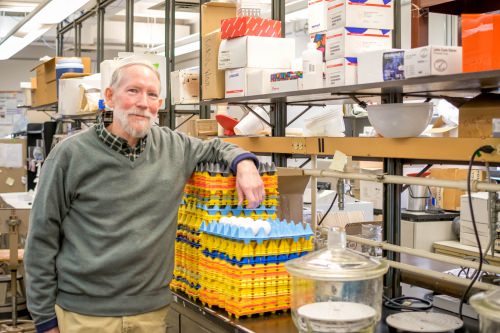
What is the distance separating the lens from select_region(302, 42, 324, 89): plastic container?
260cm

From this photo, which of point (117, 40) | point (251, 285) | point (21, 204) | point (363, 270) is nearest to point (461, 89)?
point (363, 270)

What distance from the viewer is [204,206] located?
90.7 inches

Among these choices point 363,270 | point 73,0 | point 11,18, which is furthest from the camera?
point 11,18

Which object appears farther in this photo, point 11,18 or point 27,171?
point 11,18

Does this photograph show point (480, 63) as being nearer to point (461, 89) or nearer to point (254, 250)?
point (461, 89)

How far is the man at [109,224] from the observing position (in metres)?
2.09

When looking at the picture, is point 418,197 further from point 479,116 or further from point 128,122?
point 128,122

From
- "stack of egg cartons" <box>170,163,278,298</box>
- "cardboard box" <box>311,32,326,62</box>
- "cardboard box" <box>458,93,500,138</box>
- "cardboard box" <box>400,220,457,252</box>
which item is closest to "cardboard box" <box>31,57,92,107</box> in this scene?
"cardboard box" <box>400,220,457,252</box>

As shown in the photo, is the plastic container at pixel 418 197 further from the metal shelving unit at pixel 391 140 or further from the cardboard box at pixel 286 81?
the cardboard box at pixel 286 81

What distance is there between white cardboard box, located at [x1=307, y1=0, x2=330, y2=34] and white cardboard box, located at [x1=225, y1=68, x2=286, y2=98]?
344mm

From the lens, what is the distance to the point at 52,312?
6.89ft

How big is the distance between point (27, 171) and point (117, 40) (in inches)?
100

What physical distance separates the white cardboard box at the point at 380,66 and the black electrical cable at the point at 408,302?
0.80 m

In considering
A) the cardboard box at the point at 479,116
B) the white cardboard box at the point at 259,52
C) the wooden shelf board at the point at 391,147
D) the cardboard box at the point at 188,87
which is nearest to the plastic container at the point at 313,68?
the wooden shelf board at the point at 391,147
